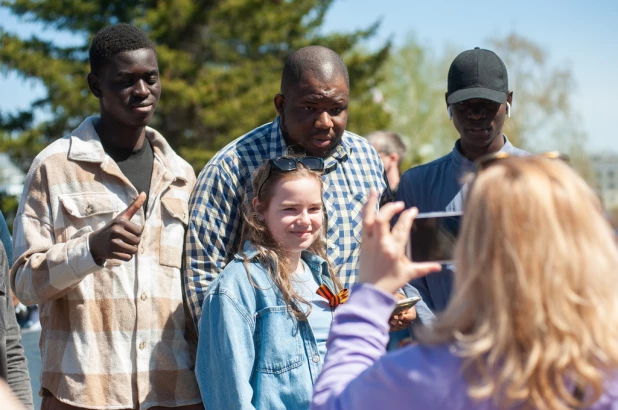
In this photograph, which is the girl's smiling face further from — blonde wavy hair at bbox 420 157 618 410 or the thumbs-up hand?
blonde wavy hair at bbox 420 157 618 410

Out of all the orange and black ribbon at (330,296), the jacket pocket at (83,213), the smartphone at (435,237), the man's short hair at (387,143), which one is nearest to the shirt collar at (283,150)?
the orange and black ribbon at (330,296)

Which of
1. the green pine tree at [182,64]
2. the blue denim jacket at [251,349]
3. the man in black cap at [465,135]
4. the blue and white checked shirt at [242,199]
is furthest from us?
the green pine tree at [182,64]

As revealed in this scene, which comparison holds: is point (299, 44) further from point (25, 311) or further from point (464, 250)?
point (464, 250)

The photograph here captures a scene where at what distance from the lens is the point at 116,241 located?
2939 millimetres

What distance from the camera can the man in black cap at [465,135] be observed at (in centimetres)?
373

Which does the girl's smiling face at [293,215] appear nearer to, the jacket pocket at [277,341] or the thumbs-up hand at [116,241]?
the jacket pocket at [277,341]

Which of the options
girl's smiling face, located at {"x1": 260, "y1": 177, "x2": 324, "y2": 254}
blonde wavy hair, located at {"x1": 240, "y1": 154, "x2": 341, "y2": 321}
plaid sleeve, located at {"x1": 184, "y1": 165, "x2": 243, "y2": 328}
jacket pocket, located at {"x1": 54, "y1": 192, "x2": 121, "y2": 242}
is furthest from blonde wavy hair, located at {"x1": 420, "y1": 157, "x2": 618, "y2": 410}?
jacket pocket, located at {"x1": 54, "y1": 192, "x2": 121, "y2": 242}

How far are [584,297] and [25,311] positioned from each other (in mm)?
4585

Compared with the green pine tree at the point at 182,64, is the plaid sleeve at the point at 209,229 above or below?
below

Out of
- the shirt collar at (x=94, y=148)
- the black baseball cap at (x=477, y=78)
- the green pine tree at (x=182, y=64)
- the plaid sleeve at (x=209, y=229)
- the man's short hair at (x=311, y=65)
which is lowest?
the plaid sleeve at (x=209, y=229)

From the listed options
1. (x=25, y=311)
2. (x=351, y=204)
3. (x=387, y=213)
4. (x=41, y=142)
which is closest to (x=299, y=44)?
(x=41, y=142)

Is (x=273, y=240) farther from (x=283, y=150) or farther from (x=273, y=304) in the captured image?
(x=283, y=150)

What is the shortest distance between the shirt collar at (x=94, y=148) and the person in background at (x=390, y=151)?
342cm

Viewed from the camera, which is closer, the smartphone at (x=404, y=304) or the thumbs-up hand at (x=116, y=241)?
the thumbs-up hand at (x=116, y=241)
